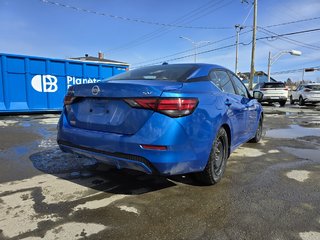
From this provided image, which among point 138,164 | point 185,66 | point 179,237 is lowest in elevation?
point 179,237

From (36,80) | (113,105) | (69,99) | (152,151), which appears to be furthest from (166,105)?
(36,80)

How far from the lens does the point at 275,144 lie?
6.54 meters

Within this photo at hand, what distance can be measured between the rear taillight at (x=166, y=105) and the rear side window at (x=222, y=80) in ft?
3.43

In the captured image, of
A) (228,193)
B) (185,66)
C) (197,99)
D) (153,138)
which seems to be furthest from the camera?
(185,66)

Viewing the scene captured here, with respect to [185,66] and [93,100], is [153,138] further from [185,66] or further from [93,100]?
[185,66]

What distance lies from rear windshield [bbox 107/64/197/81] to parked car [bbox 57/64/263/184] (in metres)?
0.01

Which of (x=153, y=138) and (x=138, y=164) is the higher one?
(x=153, y=138)

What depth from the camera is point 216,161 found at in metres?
3.75

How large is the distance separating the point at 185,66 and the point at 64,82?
33.2 ft

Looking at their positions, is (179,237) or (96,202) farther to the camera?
(96,202)

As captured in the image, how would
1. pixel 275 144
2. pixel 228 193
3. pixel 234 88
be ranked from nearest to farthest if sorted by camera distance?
pixel 228 193, pixel 234 88, pixel 275 144

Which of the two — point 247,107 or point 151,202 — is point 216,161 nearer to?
point 151,202

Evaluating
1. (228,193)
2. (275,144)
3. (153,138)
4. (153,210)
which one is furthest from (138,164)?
(275,144)

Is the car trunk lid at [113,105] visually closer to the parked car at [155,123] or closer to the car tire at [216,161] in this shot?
the parked car at [155,123]
